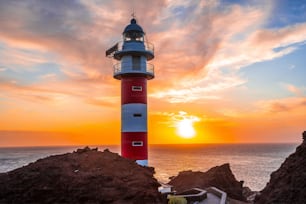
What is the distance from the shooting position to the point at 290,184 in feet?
33.0

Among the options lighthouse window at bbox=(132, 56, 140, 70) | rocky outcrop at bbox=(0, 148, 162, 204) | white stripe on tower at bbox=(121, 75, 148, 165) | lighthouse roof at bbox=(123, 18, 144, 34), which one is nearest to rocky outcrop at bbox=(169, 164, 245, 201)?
white stripe on tower at bbox=(121, 75, 148, 165)

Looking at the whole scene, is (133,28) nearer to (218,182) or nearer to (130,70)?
(130,70)

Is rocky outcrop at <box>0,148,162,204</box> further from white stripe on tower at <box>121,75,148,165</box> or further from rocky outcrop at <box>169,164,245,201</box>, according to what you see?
rocky outcrop at <box>169,164,245,201</box>

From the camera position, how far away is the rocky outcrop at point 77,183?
8.78m

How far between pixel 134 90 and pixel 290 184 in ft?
41.8

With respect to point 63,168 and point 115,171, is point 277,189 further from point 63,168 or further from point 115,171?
point 63,168

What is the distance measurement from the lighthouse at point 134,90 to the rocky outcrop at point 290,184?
409 inches

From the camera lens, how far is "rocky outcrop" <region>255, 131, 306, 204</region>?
31.3ft

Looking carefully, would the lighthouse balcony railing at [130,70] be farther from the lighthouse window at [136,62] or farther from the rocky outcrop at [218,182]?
the rocky outcrop at [218,182]

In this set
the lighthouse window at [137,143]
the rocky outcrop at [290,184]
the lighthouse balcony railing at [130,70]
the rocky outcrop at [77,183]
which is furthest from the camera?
the lighthouse balcony railing at [130,70]

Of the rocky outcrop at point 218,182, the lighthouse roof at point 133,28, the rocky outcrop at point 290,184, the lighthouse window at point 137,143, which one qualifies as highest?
the lighthouse roof at point 133,28

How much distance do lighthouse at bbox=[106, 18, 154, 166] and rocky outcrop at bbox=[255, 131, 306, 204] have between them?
1040cm

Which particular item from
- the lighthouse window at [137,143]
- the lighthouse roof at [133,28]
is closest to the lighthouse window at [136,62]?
the lighthouse roof at [133,28]

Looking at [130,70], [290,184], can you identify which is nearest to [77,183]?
[290,184]
